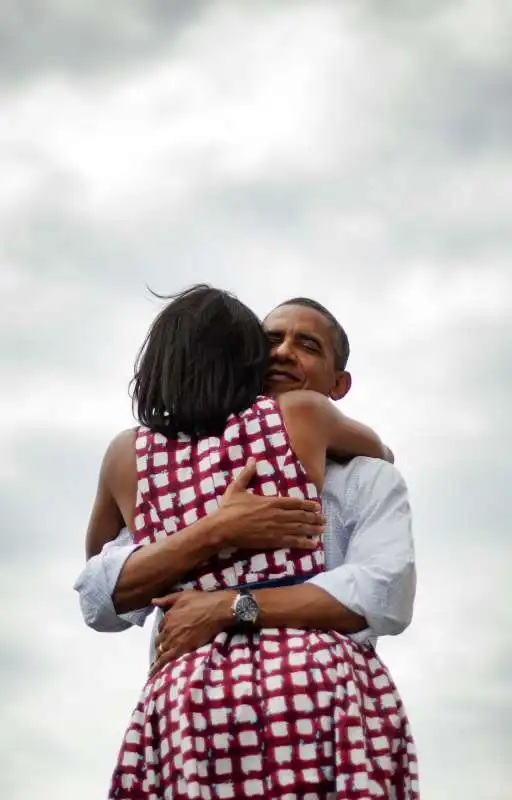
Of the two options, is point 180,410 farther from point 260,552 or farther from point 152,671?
point 152,671

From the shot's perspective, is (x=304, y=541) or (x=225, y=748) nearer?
(x=225, y=748)

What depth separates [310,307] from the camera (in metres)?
5.31

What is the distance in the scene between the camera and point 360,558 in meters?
4.25

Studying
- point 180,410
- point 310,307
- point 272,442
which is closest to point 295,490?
point 272,442

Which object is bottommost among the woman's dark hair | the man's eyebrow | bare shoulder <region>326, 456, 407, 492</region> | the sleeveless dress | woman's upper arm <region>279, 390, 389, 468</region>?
the sleeveless dress

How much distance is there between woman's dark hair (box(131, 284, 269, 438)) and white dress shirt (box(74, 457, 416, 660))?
0.48 metres

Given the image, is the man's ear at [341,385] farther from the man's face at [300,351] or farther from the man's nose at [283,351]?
the man's nose at [283,351]

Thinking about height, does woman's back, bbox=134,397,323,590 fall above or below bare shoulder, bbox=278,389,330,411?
below

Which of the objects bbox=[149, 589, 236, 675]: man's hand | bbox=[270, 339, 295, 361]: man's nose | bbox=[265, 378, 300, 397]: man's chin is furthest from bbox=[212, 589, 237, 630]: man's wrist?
bbox=[270, 339, 295, 361]: man's nose

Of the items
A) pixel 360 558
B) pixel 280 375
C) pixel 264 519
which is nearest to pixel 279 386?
pixel 280 375

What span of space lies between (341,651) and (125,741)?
74 cm

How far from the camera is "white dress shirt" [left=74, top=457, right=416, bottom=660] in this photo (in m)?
4.07

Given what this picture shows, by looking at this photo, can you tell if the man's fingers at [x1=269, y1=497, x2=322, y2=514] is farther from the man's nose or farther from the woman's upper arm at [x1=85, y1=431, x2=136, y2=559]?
the man's nose

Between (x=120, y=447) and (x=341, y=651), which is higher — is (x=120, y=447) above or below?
above
